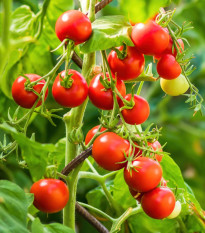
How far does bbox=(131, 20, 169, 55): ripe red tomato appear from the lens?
0.54m

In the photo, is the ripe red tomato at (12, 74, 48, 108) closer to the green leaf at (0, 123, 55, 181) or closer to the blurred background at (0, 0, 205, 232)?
the green leaf at (0, 123, 55, 181)

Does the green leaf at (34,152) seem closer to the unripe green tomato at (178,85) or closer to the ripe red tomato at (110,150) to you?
the ripe red tomato at (110,150)

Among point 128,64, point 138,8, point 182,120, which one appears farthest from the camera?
point 182,120

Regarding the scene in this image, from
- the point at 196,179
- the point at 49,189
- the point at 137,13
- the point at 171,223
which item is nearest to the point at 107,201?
the point at 171,223

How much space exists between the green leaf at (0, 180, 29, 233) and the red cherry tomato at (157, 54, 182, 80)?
217mm

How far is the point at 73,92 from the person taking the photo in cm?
55

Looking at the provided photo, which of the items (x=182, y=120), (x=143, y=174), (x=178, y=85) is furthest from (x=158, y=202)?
(x=182, y=120)

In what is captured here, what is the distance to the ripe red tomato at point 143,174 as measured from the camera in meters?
0.55

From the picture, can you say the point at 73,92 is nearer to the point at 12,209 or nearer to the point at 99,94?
the point at 99,94

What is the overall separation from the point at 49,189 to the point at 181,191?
248 millimetres

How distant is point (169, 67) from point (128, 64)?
5 cm

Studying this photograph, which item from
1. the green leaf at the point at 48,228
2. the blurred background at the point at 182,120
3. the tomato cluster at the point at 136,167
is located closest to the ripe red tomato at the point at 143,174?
the tomato cluster at the point at 136,167

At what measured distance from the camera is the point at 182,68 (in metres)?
0.60

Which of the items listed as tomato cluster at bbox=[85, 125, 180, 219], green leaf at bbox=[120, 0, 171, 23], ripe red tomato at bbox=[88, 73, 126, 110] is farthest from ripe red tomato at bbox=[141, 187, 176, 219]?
green leaf at bbox=[120, 0, 171, 23]
